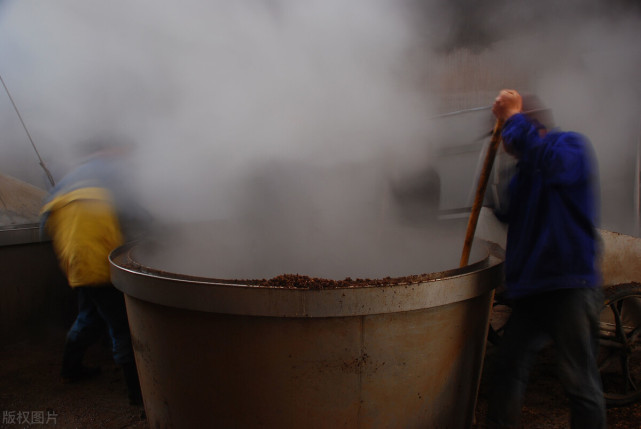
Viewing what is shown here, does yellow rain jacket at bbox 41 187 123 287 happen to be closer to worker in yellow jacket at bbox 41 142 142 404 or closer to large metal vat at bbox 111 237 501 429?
worker in yellow jacket at bbox 41 142 142 404

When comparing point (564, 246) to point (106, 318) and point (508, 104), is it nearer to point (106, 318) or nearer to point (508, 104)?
point (508, 104)

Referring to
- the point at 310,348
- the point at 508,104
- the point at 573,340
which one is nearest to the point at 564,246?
the point at 573,340

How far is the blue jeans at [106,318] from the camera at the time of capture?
254 cm

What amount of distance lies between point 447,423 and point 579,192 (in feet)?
3.42

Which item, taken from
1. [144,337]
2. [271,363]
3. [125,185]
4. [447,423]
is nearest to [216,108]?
[125,185]

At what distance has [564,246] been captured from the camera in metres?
1.66

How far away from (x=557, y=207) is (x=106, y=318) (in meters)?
2.38

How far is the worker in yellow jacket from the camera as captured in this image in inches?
99.0

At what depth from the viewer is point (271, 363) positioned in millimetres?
→ 1559

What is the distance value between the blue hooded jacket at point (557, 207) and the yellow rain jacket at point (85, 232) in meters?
2.16

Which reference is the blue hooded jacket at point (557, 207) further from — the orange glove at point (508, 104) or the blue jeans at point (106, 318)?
the blue jeans at point (106, 318)

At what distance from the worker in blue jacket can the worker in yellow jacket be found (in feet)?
6.96

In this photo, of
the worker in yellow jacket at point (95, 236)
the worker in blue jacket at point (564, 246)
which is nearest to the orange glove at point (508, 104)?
the worker in blue jacket at point (564, 246)

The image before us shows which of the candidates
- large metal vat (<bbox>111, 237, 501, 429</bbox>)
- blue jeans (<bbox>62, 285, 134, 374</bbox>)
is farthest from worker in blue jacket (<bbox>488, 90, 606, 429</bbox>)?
blue jeans (<bbox>62, 285, 134, 374</bbox>)
